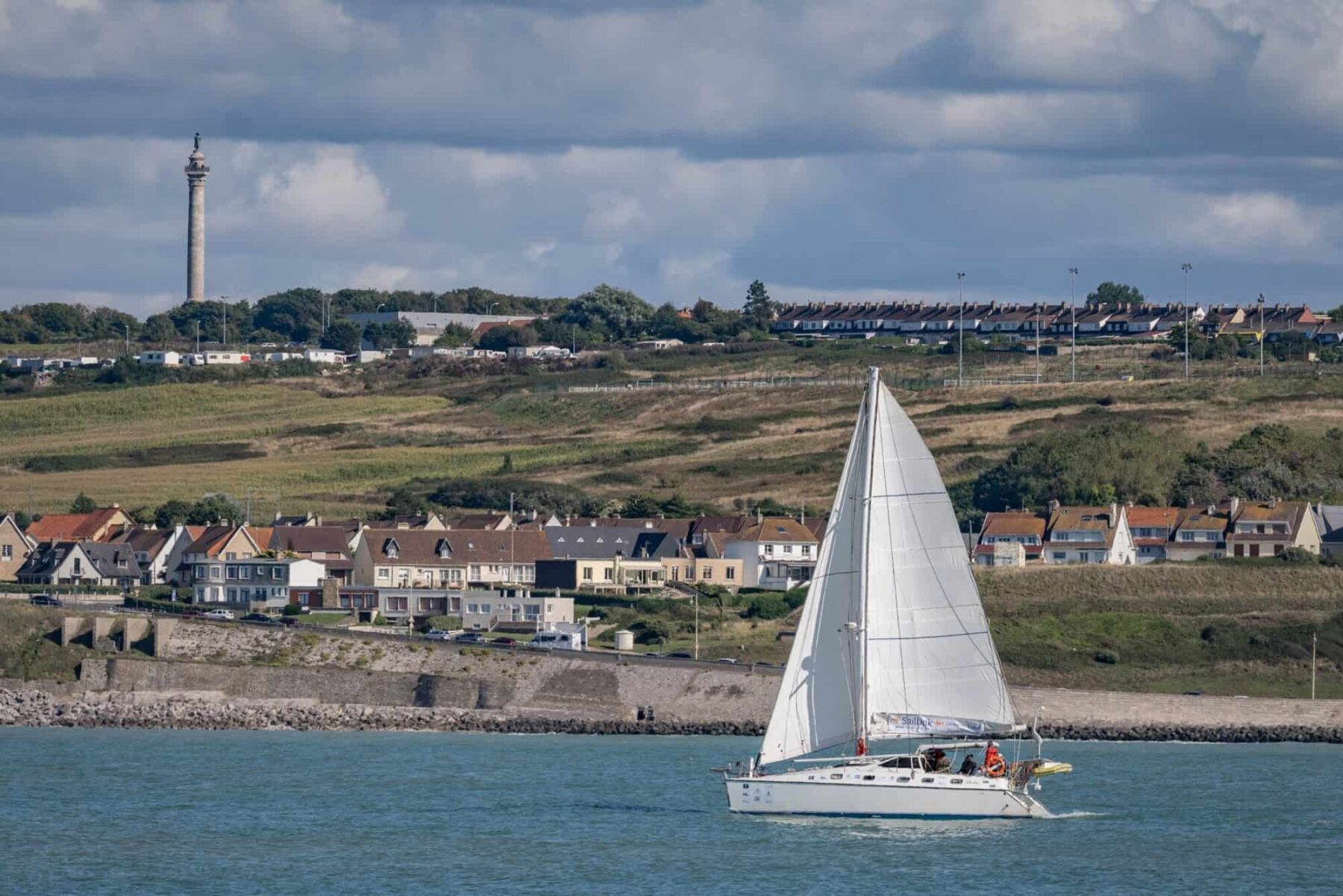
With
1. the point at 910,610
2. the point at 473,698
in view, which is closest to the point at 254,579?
the point at 473,698

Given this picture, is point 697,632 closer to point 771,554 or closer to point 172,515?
point 771,554

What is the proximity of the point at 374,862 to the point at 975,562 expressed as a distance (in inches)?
2396

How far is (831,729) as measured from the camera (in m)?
47.7

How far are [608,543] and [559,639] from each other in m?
19.2

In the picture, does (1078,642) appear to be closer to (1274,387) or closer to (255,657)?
(255,657)

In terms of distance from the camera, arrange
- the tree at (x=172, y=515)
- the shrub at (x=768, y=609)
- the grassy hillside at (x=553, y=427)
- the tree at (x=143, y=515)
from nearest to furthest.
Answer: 1. the shrub at (x=768, y=609)
2. the tree at (x=172, y=515)
3. the tree at (x=143, y=515)
4. the grassy hillside at (x=553, y=427)

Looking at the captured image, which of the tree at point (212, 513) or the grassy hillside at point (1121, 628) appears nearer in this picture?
the grassy hillside at point (1121, 628)

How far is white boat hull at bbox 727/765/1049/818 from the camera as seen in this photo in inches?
1857

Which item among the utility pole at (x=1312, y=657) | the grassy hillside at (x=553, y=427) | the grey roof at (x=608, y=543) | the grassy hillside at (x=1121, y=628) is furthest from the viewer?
the grassy hillside at (x=553, y=427)

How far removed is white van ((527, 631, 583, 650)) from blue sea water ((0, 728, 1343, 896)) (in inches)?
650

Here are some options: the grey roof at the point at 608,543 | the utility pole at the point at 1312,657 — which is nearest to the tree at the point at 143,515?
the grey roof at the point at 608,543

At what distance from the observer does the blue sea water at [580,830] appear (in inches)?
1761

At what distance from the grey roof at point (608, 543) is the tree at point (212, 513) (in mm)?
19646

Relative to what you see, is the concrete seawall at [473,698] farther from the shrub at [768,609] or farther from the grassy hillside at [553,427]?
the grassy hillside at [553,427]
